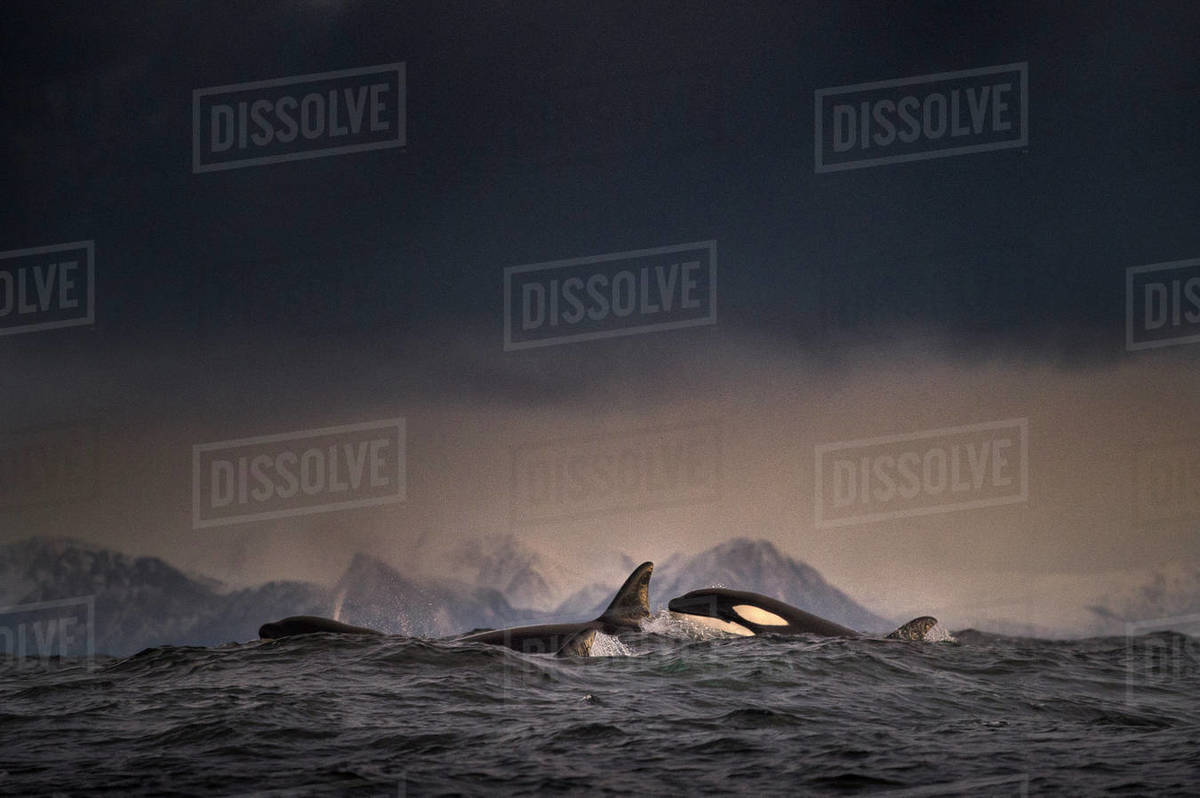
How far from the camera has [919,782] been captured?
9188mm

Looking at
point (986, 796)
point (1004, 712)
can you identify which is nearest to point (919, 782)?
point (986, 796)

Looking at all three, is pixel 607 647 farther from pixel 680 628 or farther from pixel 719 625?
pixel 719 625

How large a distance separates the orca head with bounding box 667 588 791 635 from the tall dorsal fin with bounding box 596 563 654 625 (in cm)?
105

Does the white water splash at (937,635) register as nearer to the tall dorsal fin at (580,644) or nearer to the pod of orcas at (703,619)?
the pod of orcas at (703,619)

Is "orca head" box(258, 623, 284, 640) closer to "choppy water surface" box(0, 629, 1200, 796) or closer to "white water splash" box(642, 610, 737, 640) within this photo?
"choppy water surface" box(0, 629, 1200, 796)

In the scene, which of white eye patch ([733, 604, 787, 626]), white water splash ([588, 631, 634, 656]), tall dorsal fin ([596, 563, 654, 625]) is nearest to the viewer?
white water splash ([588, 631, 634, 656])

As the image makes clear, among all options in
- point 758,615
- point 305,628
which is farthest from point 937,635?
point 305,628

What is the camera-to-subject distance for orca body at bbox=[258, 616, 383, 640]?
18.6m

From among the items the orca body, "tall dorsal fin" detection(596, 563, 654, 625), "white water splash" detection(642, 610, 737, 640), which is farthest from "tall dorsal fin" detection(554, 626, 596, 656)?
"white water splash" detection(642, 610, 737, 640)

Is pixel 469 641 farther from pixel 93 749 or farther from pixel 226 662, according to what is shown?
pixel 93 749

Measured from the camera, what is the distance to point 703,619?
21938mm

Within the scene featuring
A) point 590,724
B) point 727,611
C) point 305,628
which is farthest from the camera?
point 727,611

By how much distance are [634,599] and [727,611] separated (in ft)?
6.40

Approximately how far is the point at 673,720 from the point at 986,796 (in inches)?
155
